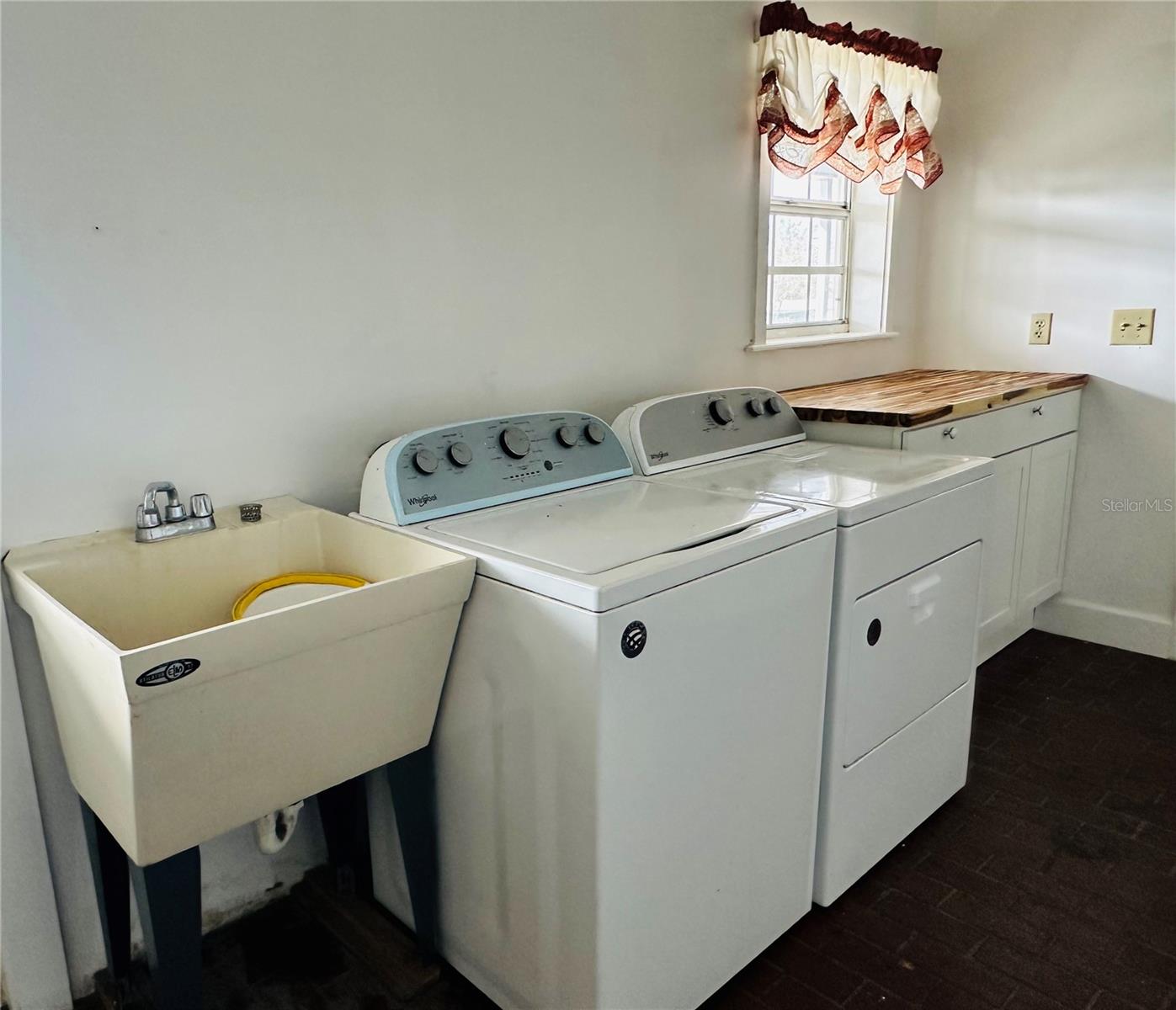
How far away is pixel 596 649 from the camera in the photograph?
1.23 metres

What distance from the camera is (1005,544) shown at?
109 inches

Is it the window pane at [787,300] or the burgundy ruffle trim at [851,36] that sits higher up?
the burgundy ruffle trim at [851,36]

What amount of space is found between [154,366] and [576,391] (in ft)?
3.27

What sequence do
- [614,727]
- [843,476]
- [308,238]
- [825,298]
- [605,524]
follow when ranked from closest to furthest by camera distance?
[614,727] < [605,524] < [308,238] < [843,476] < [825,298]

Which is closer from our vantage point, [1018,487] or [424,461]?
[424,461]

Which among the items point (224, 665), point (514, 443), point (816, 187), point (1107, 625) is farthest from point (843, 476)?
point (1107, 625)

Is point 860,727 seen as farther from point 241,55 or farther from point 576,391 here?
point 241,55

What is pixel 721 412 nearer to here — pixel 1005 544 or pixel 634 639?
pixel 634 639

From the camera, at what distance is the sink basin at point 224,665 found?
113 centimetres

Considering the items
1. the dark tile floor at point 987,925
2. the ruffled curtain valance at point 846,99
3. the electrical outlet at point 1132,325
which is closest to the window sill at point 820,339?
the ruffled curtain valance at point 846,99

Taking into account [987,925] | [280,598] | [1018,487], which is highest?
[280,598]

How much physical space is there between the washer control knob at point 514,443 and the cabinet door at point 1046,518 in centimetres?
183

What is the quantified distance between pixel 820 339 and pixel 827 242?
1.39ft

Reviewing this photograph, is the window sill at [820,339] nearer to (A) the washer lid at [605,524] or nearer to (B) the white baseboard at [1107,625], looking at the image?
(A) the washer lid at [605,524]
